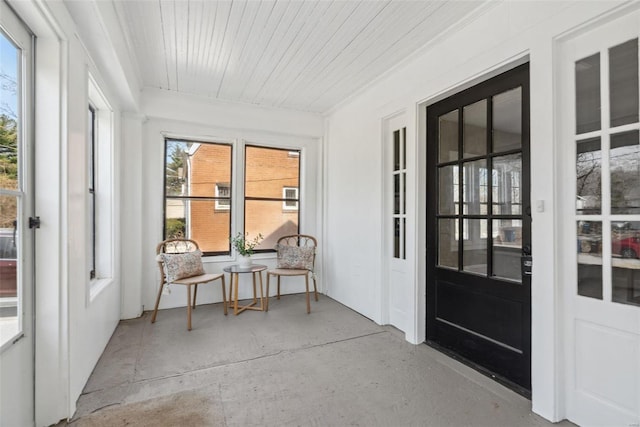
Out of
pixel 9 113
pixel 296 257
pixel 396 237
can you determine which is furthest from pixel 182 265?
pixel 396 237

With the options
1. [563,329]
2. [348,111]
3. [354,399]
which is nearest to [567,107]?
[563,329]

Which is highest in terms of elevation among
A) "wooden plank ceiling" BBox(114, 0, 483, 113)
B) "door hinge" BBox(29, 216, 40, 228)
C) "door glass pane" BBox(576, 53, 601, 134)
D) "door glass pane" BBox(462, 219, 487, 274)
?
"wooden plank ceiling" BBox(114, 0, 483, 113)

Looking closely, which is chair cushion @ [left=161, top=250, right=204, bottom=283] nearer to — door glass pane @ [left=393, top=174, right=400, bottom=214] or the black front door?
door glass pane @ [left=393, top=174, right=400, bottom=214]

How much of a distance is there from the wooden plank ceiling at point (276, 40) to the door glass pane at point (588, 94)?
0.85 meters

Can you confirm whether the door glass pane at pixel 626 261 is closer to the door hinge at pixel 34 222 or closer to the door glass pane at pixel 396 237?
the door glass pane at pixel 396 237

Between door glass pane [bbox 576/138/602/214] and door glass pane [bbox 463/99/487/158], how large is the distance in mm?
677

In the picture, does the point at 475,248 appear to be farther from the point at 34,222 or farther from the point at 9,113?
the point at 9,113

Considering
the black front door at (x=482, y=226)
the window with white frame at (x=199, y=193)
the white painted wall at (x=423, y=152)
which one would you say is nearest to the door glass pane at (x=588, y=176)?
the white painted wall at (x=423, y=152)

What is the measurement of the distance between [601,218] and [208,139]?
405 cm

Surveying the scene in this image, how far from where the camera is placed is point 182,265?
350 centimetres

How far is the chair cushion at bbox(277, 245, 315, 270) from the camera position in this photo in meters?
4.13

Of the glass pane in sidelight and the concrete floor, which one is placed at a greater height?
the glass pane in sidelight

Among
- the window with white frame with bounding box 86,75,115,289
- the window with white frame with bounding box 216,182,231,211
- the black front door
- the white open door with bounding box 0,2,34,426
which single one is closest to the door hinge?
the white open door with bounding box 0,2,34,426

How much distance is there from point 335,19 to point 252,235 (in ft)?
9.76
